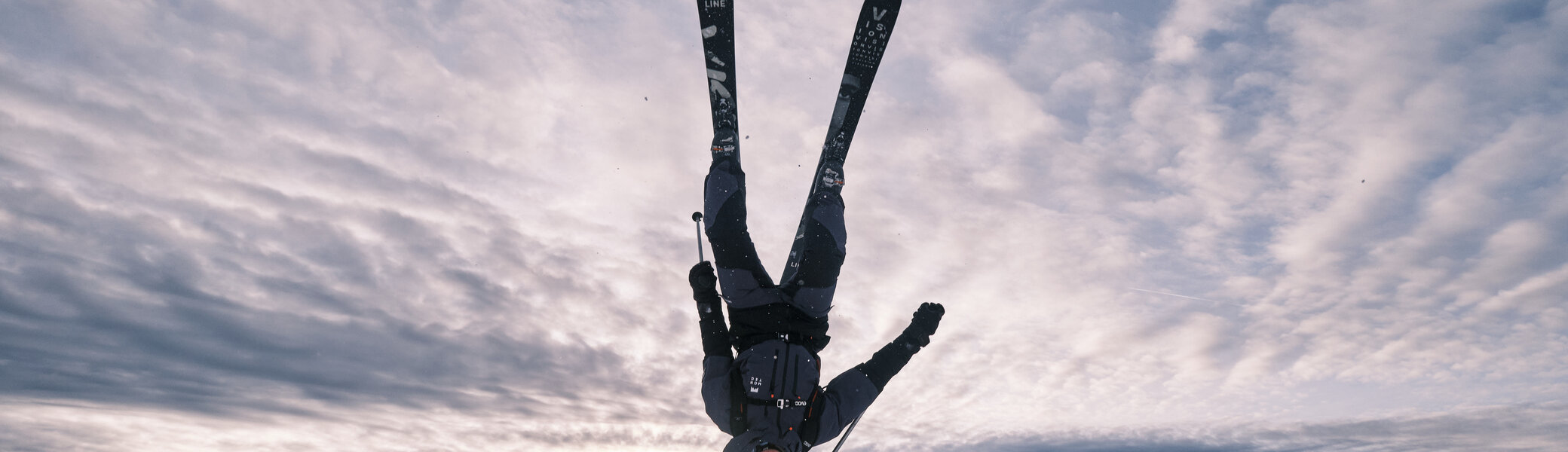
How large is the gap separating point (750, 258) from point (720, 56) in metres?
2.48

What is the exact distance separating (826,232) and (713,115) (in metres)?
1.90

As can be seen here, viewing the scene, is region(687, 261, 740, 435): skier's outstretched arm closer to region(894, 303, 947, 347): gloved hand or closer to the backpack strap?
the backpack strap

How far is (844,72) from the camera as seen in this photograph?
797 cm

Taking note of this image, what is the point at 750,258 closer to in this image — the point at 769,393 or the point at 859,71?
the point at 769,393

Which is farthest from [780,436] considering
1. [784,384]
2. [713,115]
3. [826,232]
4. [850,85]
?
[850,85]

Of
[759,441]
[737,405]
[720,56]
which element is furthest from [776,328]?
[720,56]

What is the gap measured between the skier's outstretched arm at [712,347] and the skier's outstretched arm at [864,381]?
0.75 m

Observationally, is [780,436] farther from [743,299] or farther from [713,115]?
[713,115]

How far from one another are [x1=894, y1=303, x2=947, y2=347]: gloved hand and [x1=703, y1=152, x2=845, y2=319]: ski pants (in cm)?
95

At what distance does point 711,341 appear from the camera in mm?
6387

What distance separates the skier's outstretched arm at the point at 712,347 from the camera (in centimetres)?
606

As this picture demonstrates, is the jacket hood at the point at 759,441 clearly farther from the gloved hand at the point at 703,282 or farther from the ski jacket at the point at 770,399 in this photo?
the gloved hand at the point at 703,282

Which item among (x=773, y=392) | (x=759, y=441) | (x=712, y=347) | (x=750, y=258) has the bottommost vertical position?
(x=759, y=441)

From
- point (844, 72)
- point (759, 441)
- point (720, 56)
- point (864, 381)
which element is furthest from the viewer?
point (844, 72)
